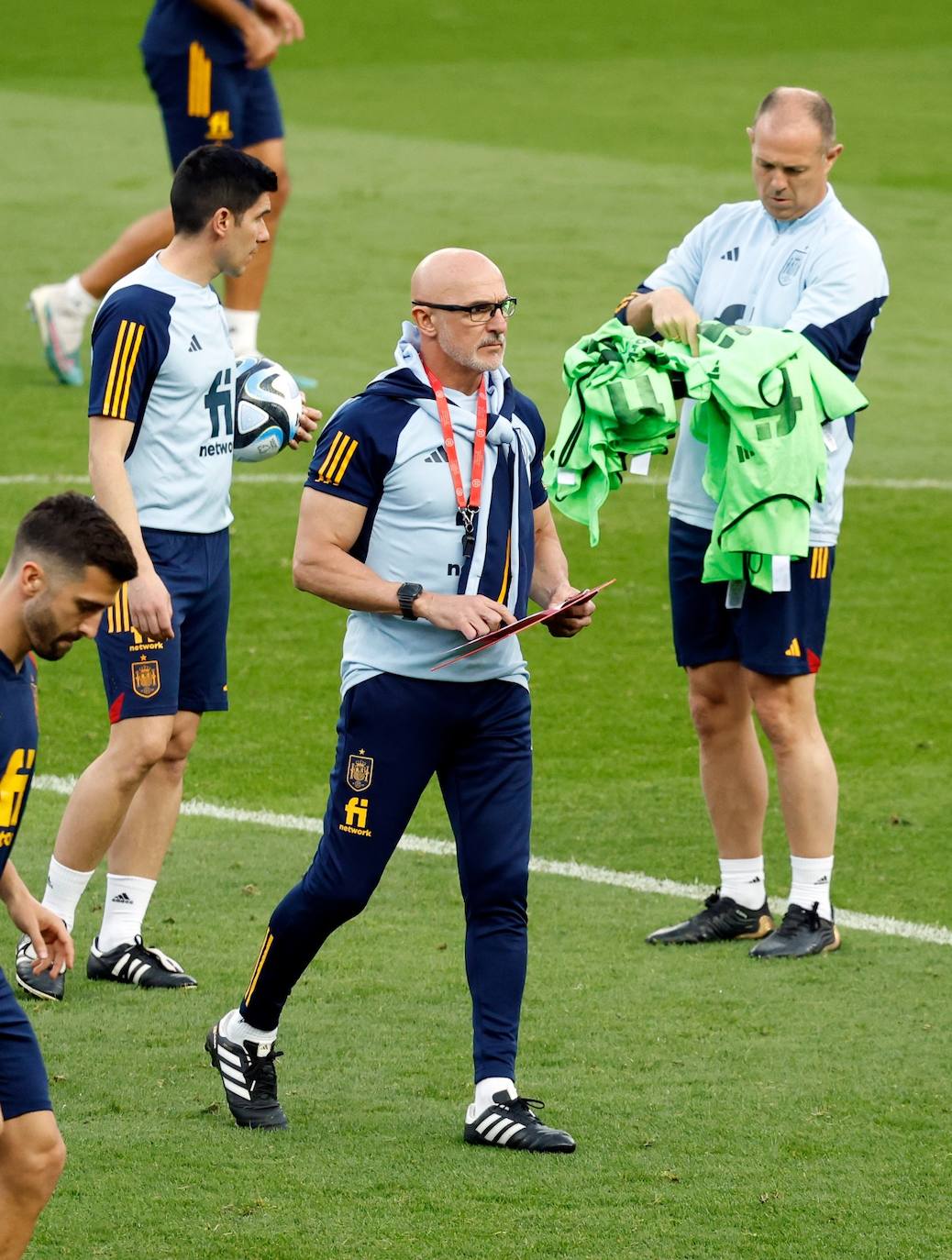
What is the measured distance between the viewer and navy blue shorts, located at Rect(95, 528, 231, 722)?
668cm

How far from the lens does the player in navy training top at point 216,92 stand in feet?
42.2

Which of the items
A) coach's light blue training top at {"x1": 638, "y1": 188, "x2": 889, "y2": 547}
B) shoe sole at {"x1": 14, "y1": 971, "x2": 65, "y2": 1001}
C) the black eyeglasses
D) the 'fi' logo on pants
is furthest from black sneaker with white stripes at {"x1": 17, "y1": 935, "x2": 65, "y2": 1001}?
coach's light blue training top at {"x1": 638, "y1": 188, "x2": 889, "y2": 547}

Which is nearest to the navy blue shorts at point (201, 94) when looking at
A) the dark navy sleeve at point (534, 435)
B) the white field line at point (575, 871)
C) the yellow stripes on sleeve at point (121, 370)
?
the white field line at point (575, 871)

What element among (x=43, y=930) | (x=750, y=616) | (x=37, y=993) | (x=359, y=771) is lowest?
(x=37, y=993)

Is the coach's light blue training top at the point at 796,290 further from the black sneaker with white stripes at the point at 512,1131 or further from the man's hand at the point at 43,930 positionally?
the man's hand at the point at 43,930

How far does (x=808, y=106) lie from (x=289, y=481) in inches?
258

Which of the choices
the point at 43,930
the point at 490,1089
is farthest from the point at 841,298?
the point at 43,930

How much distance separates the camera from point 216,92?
1290 cm

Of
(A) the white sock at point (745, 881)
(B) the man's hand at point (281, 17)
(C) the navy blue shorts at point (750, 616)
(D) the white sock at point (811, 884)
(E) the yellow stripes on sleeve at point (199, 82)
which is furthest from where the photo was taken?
(B) the man's hand at point (281, 17)

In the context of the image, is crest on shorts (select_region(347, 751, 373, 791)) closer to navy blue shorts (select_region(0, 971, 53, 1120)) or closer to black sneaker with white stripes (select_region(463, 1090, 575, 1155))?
black sneaker with white stripes (select_region(463, 1090, 575, 1155))

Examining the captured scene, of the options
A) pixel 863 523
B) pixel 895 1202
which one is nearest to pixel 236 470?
pixel 863 523

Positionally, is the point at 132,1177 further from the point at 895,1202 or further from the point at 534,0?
the point at 534,0

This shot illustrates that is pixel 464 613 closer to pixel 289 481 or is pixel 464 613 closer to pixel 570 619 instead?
pixel 570 619

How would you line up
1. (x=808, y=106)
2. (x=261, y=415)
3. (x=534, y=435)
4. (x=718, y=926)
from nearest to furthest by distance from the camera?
(x=534, y=435) → (x=261, y=415) → (x=808, y=106) → (x=718, y=926)
